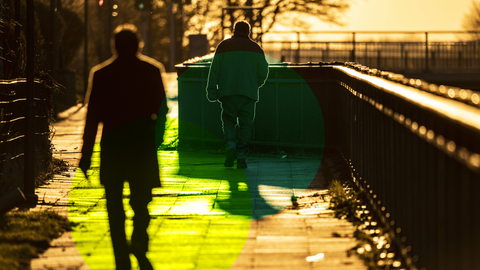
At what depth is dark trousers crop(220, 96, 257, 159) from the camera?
8570 millimetres

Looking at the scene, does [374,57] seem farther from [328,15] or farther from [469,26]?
[469,26]

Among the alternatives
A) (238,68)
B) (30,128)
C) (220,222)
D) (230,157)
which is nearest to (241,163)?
(230,157)

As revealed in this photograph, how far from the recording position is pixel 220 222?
5637mm

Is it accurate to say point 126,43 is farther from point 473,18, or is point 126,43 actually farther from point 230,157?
point 473,18

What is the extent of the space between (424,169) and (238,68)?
4996 mm

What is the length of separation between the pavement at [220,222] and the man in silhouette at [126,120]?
371 millimetres

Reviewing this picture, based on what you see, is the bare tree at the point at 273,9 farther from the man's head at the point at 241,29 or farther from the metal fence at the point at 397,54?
the man's head at the point at 241,29

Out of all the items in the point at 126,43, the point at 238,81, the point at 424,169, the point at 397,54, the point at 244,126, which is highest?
the point at 397,54

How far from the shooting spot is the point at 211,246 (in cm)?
489

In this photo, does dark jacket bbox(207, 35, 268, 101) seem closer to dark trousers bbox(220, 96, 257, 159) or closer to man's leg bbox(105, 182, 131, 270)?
dark trousers bbox(220, 96, 257, 159)

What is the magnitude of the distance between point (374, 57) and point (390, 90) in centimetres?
1978

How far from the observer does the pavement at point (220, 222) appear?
455 cm

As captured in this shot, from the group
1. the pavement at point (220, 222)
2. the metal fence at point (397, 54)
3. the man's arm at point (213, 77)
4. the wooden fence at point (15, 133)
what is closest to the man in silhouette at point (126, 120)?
the pavement at point (220, 222)

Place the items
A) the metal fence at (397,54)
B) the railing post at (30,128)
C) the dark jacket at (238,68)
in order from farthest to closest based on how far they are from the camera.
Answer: the metal fence at (397,54), the dark jacket at (238,68), the railing post at (30,128)
